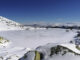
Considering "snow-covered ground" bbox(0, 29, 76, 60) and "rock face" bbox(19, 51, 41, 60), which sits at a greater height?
"rock face" bbox(19, 51, 41, 60)

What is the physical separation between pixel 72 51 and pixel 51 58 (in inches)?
53.3

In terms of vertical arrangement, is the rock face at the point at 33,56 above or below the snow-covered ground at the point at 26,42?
above

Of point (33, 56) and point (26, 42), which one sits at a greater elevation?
point (33, 56)

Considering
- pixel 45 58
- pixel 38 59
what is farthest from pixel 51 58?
pixel 38 59

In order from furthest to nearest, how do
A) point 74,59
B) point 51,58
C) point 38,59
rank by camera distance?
point 38,59, point 51,58, point 74,59

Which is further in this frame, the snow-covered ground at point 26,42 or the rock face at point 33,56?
the snow-covered ground at point 26,42

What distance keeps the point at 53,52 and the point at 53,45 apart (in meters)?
0.61

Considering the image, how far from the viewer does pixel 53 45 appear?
303 inches

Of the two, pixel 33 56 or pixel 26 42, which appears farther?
pixel 26 42

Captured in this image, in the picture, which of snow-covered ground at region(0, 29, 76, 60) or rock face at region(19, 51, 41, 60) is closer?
rock face at region(19, 51, 41, 60)

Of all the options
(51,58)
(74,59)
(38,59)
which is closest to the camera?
(74,59)

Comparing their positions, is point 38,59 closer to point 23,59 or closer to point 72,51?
point 23,59

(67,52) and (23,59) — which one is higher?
(67,52)

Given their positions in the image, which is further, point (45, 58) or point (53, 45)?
point (53, 45)
